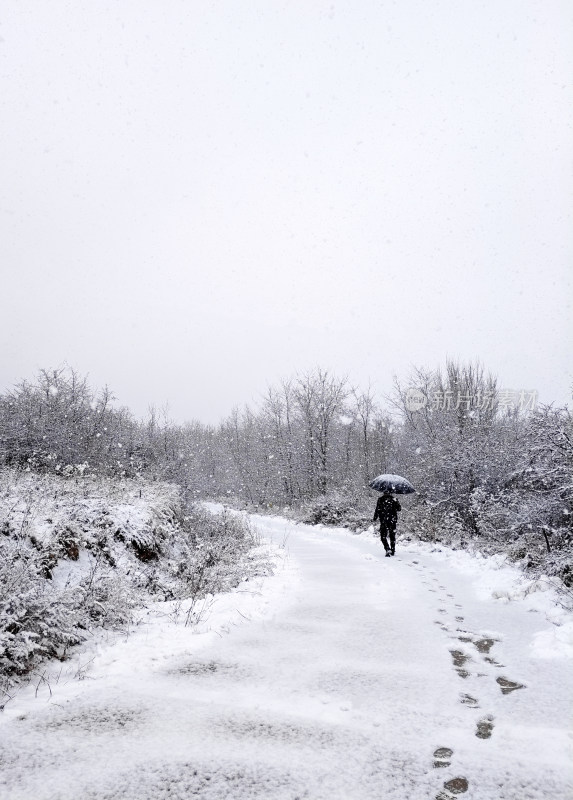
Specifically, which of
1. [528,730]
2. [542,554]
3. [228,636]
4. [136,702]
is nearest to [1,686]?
[136,702]

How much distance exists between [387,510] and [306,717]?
8.61 m

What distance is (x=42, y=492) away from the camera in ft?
29.2

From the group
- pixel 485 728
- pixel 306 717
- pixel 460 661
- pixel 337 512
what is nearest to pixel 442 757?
pixel 485 728

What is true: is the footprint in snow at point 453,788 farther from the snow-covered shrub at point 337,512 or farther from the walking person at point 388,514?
the snow-covered shrub at point 337,512

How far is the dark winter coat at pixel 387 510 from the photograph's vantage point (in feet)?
36.7

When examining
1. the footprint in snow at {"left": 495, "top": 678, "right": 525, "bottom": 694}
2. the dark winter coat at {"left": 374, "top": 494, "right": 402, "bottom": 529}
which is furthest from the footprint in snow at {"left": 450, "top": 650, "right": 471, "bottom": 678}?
the dark winter coat at {"left": 374, "top": 494, "right": 402, "bottom": 529}

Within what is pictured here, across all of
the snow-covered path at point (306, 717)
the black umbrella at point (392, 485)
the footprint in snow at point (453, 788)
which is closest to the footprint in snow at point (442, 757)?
the snow-covered path at point (306, 717)

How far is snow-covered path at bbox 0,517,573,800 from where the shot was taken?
7.30ft

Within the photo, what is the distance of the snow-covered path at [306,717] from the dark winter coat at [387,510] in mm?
5897

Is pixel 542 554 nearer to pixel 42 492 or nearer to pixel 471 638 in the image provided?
pixel 471 638

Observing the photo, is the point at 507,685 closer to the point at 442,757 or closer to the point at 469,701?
the point at 469,701

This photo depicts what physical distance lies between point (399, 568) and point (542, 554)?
106 inches

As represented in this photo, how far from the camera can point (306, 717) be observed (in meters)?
2.92

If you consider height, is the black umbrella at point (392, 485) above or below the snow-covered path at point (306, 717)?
above
